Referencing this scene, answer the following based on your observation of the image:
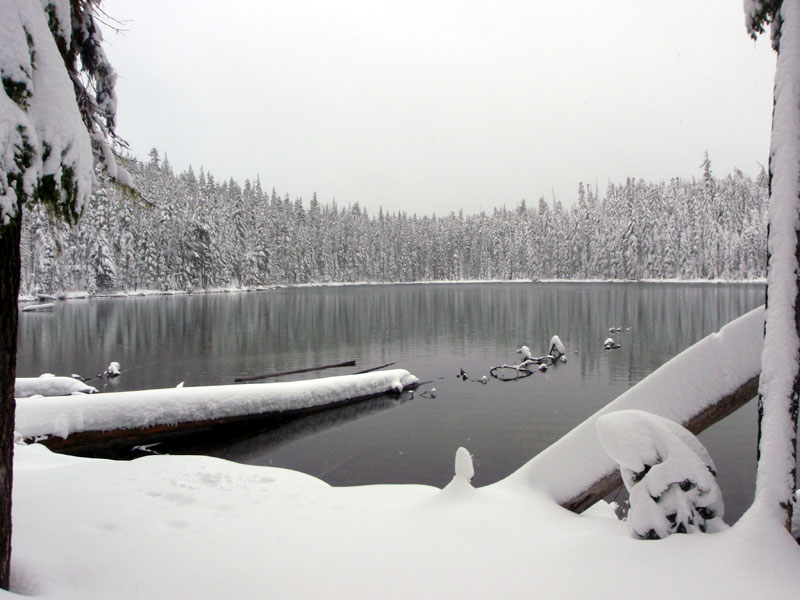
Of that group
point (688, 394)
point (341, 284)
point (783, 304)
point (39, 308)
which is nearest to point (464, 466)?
point (688, 394)

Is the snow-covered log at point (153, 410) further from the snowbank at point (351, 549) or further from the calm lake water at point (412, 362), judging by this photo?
the snowbank at point (351, 549)

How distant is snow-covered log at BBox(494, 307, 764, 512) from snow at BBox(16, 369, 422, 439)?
11879 millimetres

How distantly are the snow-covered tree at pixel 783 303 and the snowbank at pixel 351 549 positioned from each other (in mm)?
359

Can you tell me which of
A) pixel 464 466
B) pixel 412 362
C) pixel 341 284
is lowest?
pixel 412 362

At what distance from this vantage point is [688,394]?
4875 millimetres

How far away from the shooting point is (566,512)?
5195 mm

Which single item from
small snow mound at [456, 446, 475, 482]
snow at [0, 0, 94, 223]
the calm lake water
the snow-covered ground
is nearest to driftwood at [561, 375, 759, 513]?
the snow-covered ground

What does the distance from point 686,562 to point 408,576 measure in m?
2.15

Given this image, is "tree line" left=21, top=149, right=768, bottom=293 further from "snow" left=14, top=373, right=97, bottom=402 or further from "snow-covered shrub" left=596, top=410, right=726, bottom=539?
"snow-covered shrub" left=596, top=410, right=726, bottom=539

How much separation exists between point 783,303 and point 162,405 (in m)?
14.3

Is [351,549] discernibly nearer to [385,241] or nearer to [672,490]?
[672,490]

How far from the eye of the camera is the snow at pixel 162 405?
39.7 feet

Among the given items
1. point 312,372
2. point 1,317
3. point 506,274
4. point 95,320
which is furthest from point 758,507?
point 506,274

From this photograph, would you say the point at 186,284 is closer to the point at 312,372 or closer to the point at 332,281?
the point at 332,281
